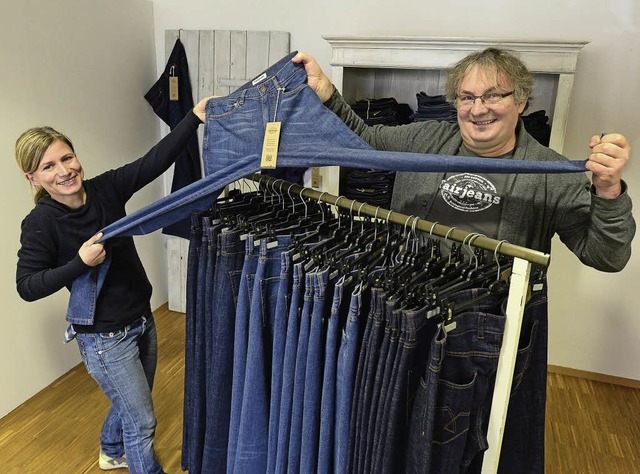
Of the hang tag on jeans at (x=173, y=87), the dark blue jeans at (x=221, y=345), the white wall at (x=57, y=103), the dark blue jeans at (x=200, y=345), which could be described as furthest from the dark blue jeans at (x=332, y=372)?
the hang tag on jeans at (x=173, y=87)

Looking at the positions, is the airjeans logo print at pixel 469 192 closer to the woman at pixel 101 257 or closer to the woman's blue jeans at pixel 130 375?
the woman at pixel 101 257

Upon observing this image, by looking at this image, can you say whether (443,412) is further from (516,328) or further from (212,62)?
(212,62)

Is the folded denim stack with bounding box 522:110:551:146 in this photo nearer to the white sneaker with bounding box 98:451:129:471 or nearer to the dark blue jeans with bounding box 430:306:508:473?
the dark blue jeans with bounding box 430:306:508:473

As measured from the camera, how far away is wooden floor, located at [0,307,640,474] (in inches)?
85.9

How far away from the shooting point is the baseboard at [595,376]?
111 inches

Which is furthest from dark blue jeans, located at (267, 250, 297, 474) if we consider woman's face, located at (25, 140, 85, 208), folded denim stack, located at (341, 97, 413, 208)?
folded denim stack, located at (341, 97, 413, 208)

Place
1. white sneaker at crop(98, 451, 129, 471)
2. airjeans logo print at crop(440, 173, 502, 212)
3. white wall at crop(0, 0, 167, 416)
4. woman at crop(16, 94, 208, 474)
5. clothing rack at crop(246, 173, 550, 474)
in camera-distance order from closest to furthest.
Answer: clothing rack at crop(246, 173, 550, 474) → airjeans logo print at crop(440, 173, 502, 212) → woman at crop(16, 94, 208, 474) → white sneaker at crop(98, 451, 129, 471) → white wall at crop(0, 0, 167, 416)

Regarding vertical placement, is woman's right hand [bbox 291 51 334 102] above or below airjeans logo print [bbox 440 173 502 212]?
above

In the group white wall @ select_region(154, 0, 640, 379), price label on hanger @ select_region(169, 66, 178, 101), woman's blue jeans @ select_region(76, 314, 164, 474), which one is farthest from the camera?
price label on hanger @ select_region(169, 66, 178, 101)

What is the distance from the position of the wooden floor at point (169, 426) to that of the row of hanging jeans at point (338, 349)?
961mm

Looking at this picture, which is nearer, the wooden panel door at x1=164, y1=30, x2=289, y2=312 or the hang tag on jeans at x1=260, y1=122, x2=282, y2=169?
the hang tag on jeans at x1=260, y1=122, x2=282, y2=169

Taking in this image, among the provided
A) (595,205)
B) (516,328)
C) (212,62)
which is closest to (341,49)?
(212,62)

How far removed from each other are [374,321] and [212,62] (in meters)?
2.51

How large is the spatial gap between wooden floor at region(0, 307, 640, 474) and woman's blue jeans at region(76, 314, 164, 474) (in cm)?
41
